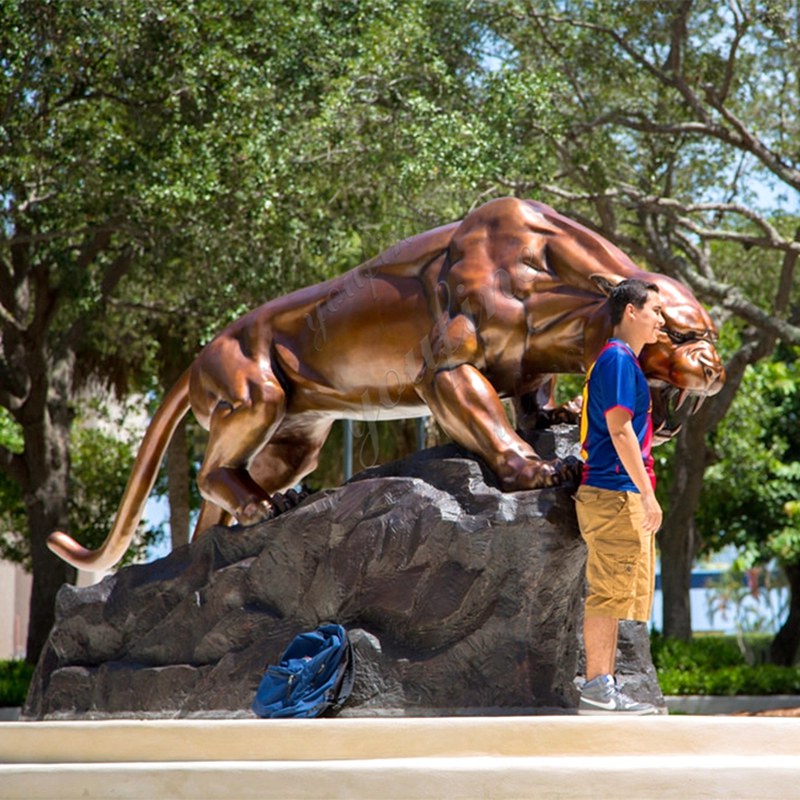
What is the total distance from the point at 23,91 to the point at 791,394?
47.9ft

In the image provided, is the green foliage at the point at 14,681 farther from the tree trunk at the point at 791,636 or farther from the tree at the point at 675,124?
the tree trunk at the point at 791,636

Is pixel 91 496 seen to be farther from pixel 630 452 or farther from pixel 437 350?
pixel 630 452

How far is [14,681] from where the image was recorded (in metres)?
16.8

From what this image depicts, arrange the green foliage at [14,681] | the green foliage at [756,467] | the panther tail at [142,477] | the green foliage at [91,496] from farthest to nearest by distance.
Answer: the green foliage at [91,496]
the green foliage at [756,467]
the green foliage at [14,681]
the panther tail at [142,477]

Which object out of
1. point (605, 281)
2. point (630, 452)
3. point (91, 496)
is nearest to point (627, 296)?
point (605, 281)

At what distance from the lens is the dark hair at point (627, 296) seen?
18.0 ft

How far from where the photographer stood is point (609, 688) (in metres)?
5.29

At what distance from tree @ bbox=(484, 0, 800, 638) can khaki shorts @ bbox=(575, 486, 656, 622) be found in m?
9.80

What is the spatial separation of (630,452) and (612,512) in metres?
0.27

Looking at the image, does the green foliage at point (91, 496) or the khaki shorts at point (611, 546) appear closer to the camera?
the khaki shorts at point (611, 546)

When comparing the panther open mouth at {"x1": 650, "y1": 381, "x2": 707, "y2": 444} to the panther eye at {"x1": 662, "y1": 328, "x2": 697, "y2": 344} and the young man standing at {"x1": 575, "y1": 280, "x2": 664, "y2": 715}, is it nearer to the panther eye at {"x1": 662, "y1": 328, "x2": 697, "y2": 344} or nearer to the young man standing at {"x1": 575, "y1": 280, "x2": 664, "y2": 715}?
the panther eye at {"x1": 662, "y1": 328, "x2": 697, "y2": 344}

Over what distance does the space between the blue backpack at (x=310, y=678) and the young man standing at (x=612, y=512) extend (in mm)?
1027

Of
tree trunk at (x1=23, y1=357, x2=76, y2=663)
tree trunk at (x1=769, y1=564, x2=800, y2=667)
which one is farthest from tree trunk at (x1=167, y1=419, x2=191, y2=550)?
tree trunk at (x1=769, y1=564, x2=800, y2=667)

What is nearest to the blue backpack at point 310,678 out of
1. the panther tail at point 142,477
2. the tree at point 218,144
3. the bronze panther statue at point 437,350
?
the bronze panther statue at point 437,350
